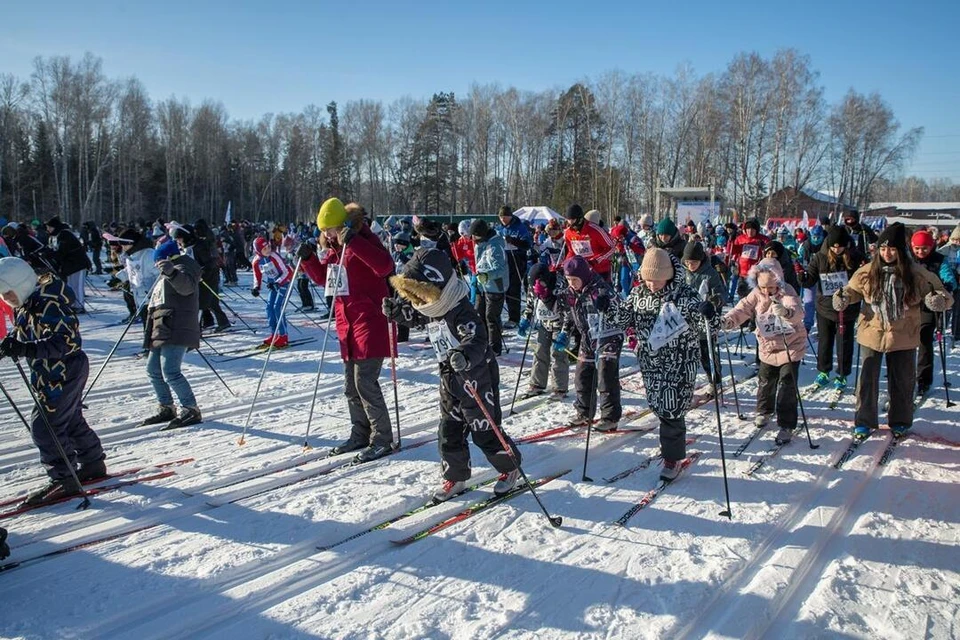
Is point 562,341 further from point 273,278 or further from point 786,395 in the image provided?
point 273,278

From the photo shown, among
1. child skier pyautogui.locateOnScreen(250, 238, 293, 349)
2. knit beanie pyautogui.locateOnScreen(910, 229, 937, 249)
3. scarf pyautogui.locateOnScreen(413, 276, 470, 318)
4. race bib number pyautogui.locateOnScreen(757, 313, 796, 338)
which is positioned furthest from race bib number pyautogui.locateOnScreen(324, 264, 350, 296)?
knit beanie pyautogui.locateOnScreen(910, 229, 937, 249)

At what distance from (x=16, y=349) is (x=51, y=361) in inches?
13.0

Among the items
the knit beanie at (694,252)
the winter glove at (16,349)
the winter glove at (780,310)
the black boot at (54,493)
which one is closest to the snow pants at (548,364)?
the knit beanie at (694,252)

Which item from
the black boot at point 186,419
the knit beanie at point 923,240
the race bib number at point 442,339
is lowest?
the black boot at point 186,419

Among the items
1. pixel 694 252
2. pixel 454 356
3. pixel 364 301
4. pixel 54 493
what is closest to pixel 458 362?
pixel 454 356

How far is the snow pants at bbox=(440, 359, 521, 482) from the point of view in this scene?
12.9 feet

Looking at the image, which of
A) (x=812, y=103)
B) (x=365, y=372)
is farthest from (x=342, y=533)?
(x=812, y=103)

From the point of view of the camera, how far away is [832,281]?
675 centimetres

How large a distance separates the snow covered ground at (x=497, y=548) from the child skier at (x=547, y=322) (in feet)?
3.58

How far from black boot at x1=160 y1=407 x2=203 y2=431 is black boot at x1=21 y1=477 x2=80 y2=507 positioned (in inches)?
62.3

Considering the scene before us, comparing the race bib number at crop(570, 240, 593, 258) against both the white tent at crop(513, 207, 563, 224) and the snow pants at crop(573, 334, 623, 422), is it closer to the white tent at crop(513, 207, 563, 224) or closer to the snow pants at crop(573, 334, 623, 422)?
the snow pants at crop(573, 334, 623, 422)

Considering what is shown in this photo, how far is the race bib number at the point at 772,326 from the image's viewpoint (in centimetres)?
529

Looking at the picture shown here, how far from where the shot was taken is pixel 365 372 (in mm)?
4809

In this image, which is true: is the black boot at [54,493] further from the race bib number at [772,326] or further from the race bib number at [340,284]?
the race bib number at [772,326]
